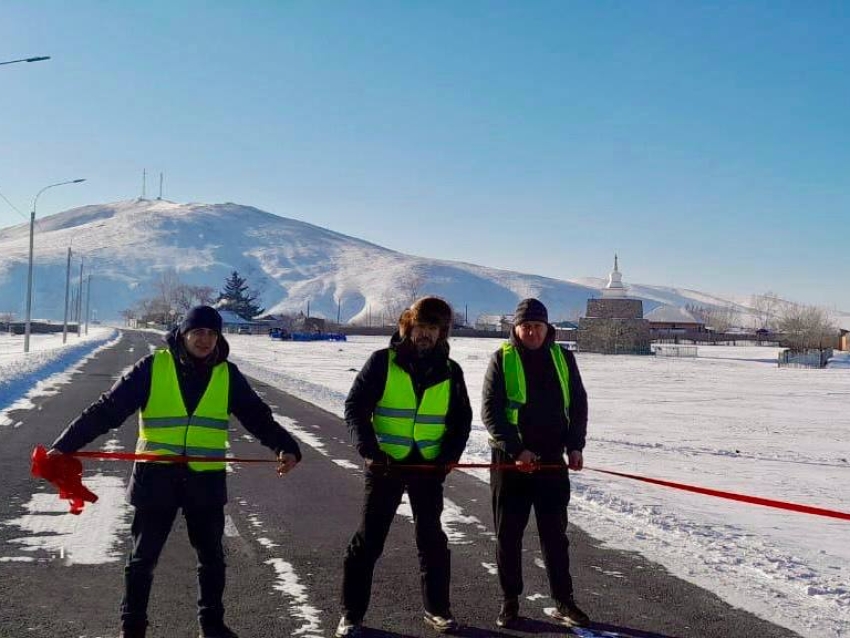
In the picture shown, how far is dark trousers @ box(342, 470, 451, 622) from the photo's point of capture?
5266mm

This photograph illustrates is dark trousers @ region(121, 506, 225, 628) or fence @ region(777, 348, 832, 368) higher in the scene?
fence @ region(777, 348, 832, 368)

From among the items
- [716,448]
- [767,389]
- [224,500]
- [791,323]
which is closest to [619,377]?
[767,389]

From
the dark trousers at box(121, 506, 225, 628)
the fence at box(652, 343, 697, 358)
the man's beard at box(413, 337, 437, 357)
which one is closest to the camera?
the dark trousers at box(121, 506, 225, 628)

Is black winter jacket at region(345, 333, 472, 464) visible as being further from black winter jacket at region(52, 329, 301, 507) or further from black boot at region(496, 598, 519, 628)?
black boot at region(496, 598, 519, 628)

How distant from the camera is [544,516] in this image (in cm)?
565

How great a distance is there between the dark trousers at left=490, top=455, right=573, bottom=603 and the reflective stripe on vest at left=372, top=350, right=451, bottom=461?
2.28ft

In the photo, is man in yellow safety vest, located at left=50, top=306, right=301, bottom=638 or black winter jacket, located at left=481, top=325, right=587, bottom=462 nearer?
man in yellow safety vest, located at left=50, top=306, right=301, bottom=638

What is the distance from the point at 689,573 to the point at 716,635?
1421 mm

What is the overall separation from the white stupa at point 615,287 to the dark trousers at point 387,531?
238 feet

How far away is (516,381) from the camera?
5652 millimetres

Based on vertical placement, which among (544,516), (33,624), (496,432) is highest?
(496,432)

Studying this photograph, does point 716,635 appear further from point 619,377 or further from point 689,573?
point 619,377

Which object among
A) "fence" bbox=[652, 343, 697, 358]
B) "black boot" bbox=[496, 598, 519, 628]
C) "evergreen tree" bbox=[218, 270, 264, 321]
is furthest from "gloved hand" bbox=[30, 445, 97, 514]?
"evergreen tree" bbox=[218, 270, 264, 321]

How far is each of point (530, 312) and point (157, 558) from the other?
2.63 m
